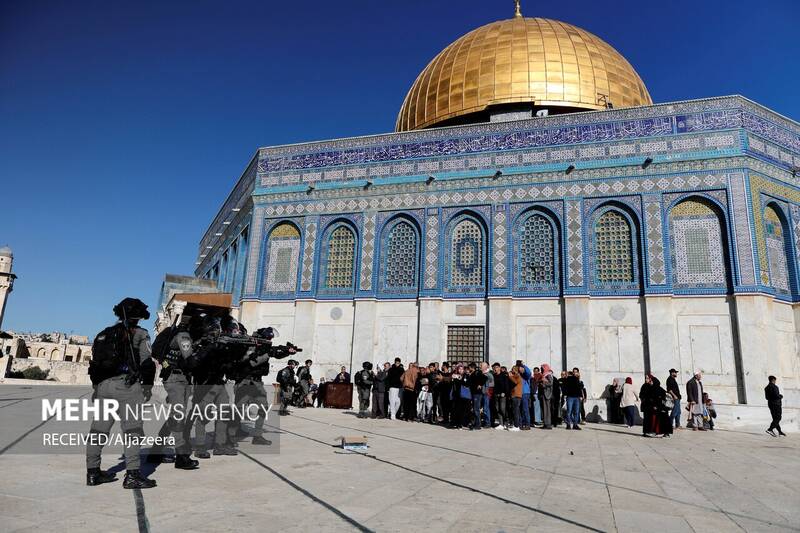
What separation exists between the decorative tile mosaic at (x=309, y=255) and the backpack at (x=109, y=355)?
13.8 metres

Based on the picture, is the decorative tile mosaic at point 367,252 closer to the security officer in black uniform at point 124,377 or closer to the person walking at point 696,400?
the person walking at point 696,400

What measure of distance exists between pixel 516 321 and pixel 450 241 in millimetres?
3424

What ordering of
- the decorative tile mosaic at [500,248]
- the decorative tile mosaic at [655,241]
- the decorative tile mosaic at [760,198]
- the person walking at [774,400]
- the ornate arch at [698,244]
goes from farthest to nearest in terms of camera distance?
the decorative tile mosaic at [500,248], the decorative tile mosaic at [655,241], the ornate arch at [698,244], the decorative tile mosaic at [760,198], the person walking at [774,400]

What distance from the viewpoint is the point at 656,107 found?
16.5 meters

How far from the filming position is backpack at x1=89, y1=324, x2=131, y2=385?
453 cm

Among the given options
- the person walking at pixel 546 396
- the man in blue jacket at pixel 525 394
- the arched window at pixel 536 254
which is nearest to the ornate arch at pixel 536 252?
the arched window at pixel 536 254

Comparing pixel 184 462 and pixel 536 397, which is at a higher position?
pixel 536 397

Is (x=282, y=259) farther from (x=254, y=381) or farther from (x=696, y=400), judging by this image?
(x=696, y=400)

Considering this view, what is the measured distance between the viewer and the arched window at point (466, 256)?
17.1m

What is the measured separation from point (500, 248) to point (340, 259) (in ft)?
18.2

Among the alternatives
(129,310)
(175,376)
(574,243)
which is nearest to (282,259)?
(574,243)

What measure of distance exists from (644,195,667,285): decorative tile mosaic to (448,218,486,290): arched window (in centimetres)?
487

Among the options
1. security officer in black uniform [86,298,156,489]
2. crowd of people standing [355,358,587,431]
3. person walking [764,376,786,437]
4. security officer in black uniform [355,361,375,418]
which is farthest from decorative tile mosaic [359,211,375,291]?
security officer in black uniform [86,298,156,489]

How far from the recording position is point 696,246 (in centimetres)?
1542
